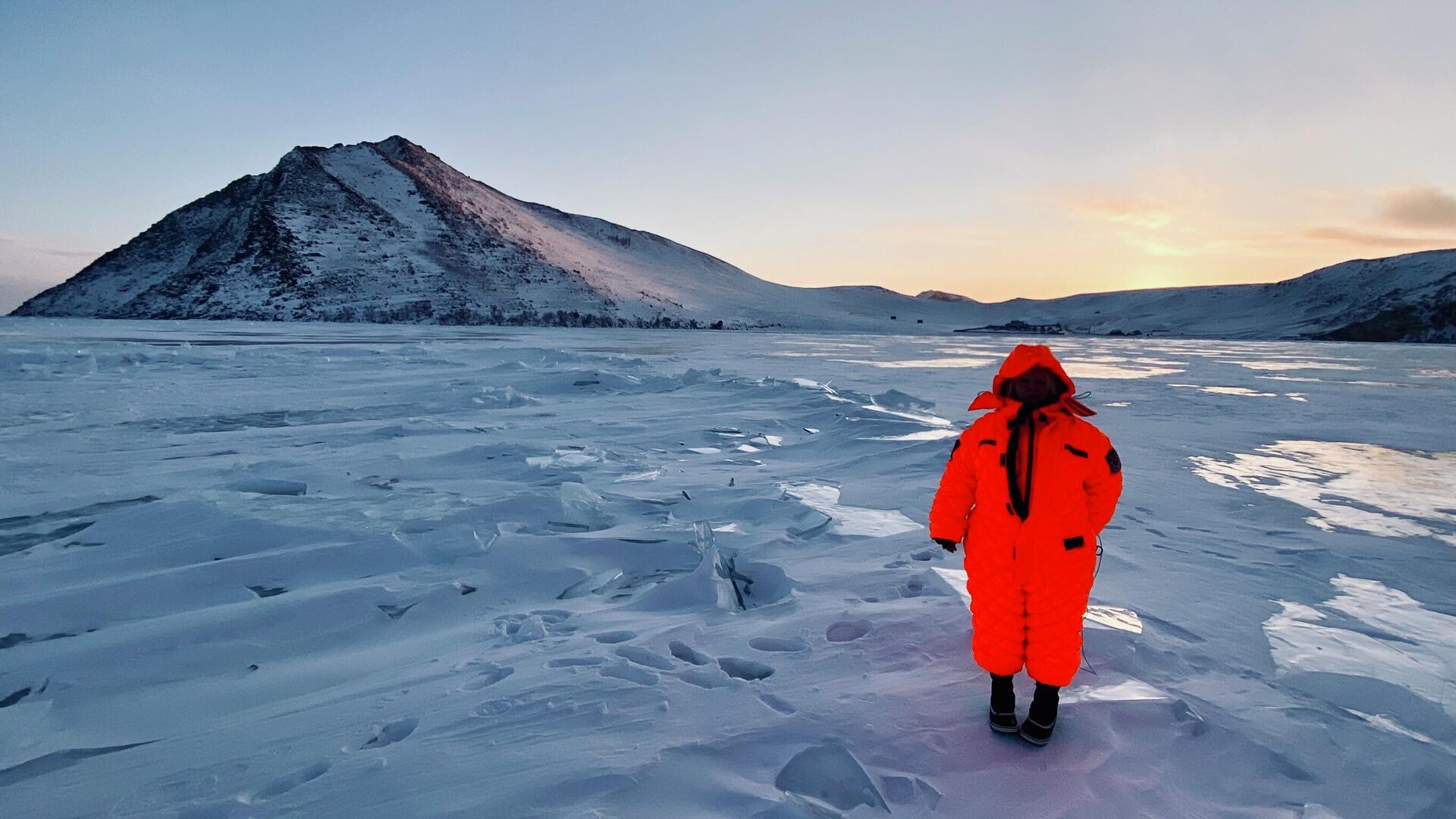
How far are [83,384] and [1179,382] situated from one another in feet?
62.5

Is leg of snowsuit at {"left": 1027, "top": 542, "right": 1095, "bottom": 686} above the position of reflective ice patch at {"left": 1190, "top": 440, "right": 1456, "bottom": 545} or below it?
above

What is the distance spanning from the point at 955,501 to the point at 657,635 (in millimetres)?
1301

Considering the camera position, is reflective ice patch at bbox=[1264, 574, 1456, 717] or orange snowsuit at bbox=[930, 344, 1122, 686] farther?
reflective ice patch at bbox=[1264, 574, 1456, 717]

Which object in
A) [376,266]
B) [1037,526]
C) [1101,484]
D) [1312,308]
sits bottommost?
[1037,526]

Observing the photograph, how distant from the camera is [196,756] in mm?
2012

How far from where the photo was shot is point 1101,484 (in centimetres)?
197

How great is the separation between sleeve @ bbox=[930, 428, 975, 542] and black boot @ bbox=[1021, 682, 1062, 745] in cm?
49

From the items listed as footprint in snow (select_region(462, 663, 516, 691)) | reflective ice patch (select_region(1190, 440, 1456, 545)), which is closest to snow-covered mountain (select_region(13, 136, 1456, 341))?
reflective ice patch (select_region(1190, 440, 1456, 545))

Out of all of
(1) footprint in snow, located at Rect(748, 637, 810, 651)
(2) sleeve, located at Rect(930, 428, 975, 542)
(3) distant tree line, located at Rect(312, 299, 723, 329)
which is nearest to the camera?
(2) sleeve, located at Rect(930, 428, 975, 542)

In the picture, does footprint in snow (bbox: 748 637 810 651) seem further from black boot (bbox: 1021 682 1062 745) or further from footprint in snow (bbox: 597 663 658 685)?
black boot (bbox: 1021 682 1062 745)

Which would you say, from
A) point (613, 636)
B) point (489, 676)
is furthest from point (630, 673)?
point (489, 676)

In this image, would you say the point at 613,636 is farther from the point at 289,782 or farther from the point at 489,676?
the point at 289,782

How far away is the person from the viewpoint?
194cm

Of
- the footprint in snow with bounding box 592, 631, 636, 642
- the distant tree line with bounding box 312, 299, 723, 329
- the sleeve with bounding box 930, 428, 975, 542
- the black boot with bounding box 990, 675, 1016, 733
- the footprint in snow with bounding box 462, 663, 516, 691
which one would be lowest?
the footprint in snow with bounding box 462, 663, 516, 691
